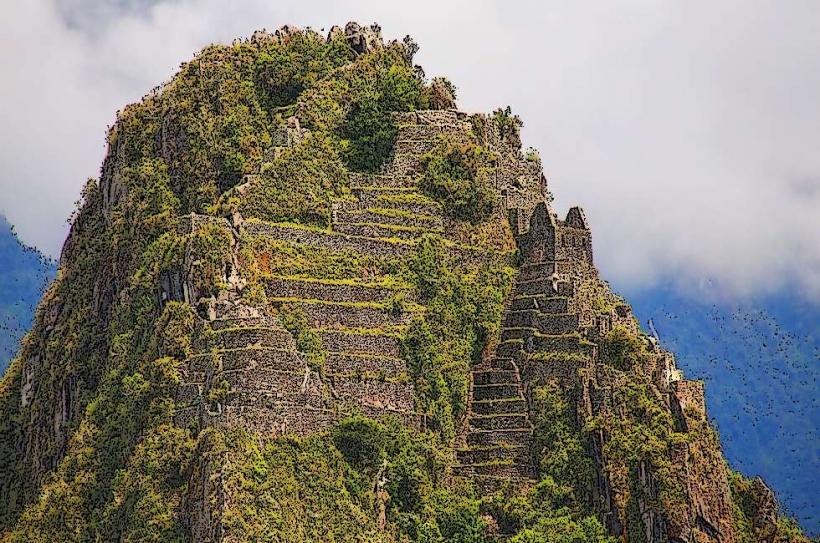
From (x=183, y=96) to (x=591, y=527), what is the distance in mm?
35756

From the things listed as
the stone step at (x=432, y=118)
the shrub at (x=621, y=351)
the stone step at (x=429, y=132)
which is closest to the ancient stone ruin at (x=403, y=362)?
the shrub at (x=621, y=351)

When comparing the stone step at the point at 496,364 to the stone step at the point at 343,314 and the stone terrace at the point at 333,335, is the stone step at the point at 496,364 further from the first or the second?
the stone step at the point at 343,314

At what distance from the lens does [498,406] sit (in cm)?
10031

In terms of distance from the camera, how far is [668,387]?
3930 inches

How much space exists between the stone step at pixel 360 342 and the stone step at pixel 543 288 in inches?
348

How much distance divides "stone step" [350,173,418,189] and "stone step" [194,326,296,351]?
16.1 m

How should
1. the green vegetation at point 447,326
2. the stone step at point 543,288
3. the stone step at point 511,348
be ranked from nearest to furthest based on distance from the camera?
the green vegetation at point 447,326, the stone step at point 511,348, the stone step at point 543,288

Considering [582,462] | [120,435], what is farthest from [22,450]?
[582,462]

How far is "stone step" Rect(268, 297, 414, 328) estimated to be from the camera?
320 ft

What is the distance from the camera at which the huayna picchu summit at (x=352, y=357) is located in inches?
3625

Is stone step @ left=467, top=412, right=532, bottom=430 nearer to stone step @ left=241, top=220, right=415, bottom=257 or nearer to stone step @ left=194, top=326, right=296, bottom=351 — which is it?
stone step @ left=241, top=220, right=415, bottom=257

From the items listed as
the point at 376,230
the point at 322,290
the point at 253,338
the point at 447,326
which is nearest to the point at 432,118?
the point at 376,230

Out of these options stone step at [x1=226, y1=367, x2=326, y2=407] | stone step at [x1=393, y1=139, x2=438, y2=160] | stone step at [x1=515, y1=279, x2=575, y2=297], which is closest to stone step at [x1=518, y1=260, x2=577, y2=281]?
stone step at [x1=515, y1=279, x2=575, y2=297]

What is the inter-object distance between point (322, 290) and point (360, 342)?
11.0 feet
